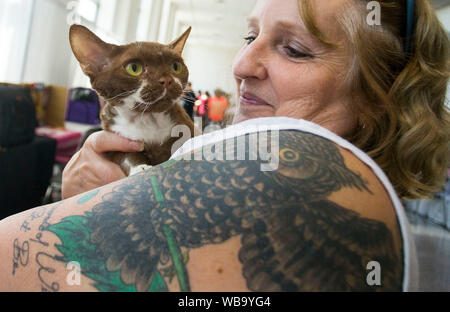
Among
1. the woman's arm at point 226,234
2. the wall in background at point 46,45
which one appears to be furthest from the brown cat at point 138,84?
the wall in background at point 46,45

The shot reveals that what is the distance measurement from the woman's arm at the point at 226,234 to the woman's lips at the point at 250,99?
1.23ft

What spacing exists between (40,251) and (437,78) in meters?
0.97

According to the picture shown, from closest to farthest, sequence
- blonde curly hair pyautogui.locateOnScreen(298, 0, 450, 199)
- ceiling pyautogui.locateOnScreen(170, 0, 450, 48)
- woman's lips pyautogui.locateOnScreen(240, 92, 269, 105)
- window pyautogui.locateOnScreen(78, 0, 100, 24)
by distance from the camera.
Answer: blonde curly hair pyautogui.locateOnScreen(298, 0, 450, 199) → woman's lips pyautogui.locateOnScreen(240, 92, 269, 105) → window pyautogui.locateOnScreen(78, 0, 100, 24) → ceiling pyautogui.locateOnScreen(170, 0, 450, 48)

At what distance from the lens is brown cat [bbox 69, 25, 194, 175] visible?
813mm

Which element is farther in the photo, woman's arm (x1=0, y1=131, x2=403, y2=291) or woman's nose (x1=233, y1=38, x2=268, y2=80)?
woman's nose (x1=233, y1=38, x2=268, y2=80)

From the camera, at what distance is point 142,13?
2.00 meters

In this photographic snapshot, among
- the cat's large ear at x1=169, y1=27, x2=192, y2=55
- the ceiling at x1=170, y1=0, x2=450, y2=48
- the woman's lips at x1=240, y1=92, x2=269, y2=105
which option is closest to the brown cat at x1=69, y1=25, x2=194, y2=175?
the cat's large ear at x1=169, y1=27, x2=192, y2=55

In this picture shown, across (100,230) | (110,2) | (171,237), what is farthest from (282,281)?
(110,2)

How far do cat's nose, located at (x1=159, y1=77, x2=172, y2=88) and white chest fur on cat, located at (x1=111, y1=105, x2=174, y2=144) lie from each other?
13 cm

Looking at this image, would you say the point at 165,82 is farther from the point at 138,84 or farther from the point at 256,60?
the point at 256,60

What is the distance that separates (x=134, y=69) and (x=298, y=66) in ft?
1.47

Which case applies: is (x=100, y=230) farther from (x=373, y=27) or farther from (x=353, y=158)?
(x=373, y=27)

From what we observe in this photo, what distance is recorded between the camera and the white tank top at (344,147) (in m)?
0.44

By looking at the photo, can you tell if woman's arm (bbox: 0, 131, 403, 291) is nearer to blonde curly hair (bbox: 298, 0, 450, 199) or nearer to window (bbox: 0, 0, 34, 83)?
blonde curly hair (bbox: 298, 0, 450, 199)
